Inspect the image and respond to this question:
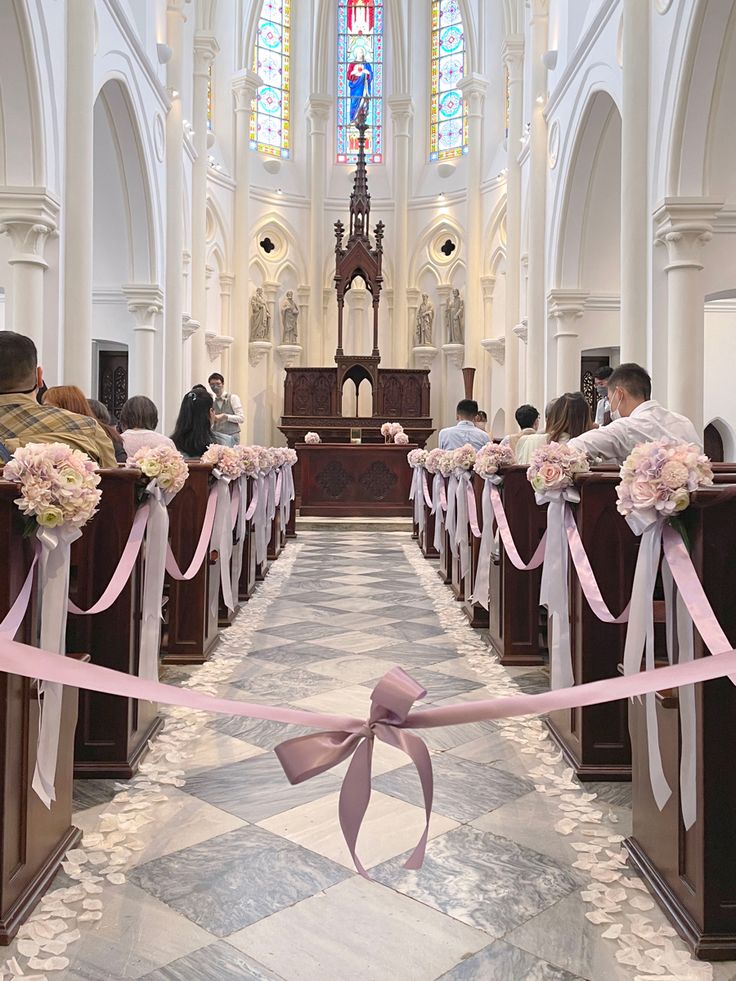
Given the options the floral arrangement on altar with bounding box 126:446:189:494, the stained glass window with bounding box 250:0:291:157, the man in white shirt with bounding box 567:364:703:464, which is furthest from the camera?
the stained glass window with bounding box 250:0:291:157

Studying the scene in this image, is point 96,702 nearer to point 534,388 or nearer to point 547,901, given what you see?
point 547,901

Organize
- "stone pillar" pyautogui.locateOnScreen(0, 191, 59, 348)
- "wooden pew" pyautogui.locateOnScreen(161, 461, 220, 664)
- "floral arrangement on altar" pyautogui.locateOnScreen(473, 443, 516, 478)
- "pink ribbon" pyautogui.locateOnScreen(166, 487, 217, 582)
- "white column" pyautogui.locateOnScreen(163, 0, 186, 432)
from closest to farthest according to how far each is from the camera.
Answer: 1. "pink ribbon" pyautogui.locateOnScreen(166, 487, 217, 582)
2. "wooden pew" pyautogui.locateOnScreen(161, 461, 220, 664)
3. "floral arrangement on altar" pyautogui.locateOnScreen(473, 443, 516, 478)
4. "stone pillar" pyautogui.locateOnScreen(0, 191, 59, 348)
5. "white column" pyautogui.locateOnScreen(163, 0, 186, 432)

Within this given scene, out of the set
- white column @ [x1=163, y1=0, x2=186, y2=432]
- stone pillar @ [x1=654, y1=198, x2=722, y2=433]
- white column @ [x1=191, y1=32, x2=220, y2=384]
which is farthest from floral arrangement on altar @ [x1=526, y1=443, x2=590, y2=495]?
white column @ [x1=191, y1=32, x2=220, y2=384]

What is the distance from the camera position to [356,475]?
14.0m

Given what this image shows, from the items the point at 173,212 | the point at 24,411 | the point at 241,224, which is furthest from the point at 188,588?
the point at 241,224

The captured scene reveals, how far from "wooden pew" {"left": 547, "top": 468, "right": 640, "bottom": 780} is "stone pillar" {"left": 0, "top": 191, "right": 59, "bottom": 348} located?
20.0ft

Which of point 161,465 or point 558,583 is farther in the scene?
point 558,583

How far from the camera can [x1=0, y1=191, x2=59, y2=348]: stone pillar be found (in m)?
7.64

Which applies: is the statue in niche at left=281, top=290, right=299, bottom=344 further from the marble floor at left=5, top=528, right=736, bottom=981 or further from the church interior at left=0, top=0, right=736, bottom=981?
the marble floor at left=5, top=528, right=736, bottom=981

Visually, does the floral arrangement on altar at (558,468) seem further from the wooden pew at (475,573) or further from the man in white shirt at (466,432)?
the man in white shirt at (466,432)

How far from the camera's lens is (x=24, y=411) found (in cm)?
305

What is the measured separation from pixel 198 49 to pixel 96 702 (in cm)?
1642

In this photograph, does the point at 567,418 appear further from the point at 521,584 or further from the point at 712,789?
the point at 712,789

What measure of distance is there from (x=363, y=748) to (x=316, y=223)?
20.6 meters
